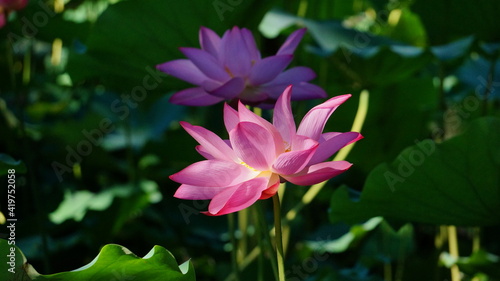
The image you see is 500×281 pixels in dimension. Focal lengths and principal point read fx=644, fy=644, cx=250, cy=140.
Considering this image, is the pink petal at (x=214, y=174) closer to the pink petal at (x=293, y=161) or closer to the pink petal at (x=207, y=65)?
the pink petal at (x=293, y=161)

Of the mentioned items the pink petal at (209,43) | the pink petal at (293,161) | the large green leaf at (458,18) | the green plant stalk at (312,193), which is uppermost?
the pink petal at (209,43)

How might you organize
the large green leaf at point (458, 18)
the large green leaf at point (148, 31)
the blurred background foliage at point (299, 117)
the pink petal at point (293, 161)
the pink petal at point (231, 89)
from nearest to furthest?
the pink petal at point (293, 161), the pink petal at point (231, 89), the blurred background foliage at point (299, 117), the large green leaf at point (148, 31), the large green leaf at point (458, 18)

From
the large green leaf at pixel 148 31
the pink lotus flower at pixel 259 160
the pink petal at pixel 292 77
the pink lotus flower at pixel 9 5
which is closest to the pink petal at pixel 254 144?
the pink lotus flower at pixel 259 160

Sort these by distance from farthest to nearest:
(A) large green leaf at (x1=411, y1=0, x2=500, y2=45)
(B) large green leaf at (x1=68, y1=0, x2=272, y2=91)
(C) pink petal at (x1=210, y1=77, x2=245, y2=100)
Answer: (A) large green leaf at (x1=411, y1=0, x2=500, y2=45)
(B) large green leaf at (x1=68, y1=0, x2=272, y2=91)
(C) pink petal at (x1=210, y1=77, x2=245, y2=100)

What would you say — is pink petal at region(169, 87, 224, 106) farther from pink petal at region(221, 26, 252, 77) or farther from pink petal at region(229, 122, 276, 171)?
pink petal at region(229, 122, 276, 171)

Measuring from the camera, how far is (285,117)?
1.72 feet

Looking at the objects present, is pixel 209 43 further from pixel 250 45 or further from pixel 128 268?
pixel 128 268

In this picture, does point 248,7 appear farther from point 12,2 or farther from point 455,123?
point 455,123

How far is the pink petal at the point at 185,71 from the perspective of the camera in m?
0.73

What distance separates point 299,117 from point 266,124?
2.49 feet

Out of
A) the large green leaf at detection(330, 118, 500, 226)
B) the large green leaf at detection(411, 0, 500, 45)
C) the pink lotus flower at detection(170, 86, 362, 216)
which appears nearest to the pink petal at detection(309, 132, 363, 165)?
the pink lotus flower at detection(170, 86, 362, 216)

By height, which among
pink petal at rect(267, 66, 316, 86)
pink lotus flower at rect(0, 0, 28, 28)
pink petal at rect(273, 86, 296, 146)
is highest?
pink lotus flower at rect(0, 0, 28, 28)

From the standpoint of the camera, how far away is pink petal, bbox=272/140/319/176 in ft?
1.55

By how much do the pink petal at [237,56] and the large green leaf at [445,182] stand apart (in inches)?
8.0
